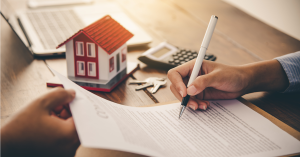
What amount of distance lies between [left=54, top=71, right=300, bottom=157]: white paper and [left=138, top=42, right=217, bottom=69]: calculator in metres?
0.24

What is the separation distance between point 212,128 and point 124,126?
0.69 feet

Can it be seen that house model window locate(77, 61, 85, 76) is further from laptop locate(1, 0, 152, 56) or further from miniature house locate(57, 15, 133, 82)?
laptop locate(1, 0, 152, 56)

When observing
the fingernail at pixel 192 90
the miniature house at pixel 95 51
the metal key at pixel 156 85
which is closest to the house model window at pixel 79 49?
the miniature house at pixel 95 51

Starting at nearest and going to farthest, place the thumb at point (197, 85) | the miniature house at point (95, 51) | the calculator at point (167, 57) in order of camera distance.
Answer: the thumb at point (197, 85) → the miniature house at point (95, 51) → the calculator at point (167, 57)

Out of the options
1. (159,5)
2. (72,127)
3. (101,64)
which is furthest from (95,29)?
(159,5)

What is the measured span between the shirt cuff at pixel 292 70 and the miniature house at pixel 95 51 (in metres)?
0.49

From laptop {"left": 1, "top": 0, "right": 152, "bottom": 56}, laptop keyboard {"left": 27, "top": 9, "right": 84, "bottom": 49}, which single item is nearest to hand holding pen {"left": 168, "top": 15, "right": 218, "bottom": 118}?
laptop {"left": 1, "top": 0, "right": 152, "bottom": 56}

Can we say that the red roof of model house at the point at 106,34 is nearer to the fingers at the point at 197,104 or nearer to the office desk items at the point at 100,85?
the office desk items at the point at 100,85

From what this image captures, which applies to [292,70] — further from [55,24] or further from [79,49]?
[55,24]

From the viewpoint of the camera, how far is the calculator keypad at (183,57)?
828 mm

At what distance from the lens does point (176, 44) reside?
1012 mm

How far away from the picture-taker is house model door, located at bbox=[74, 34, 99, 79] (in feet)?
2.26

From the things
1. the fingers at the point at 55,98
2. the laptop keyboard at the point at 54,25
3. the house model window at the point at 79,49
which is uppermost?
the fingers at the point at 55,98

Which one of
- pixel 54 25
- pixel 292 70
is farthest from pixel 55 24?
pixel 292 70
